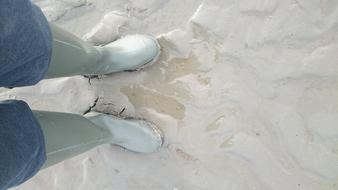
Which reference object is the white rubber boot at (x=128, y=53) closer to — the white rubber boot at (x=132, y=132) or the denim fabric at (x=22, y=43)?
the white rubber boot at (x=132, y=132)

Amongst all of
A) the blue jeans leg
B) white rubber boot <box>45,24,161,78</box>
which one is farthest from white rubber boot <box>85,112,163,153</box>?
the blue jeans leg

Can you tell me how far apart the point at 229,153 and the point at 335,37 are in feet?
1.21

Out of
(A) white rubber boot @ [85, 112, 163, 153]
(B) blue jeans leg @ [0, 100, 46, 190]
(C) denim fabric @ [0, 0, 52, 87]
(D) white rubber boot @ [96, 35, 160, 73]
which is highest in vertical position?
(C) denim fabric @ [0, 0, 52, 87]

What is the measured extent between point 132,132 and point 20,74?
0.43 m

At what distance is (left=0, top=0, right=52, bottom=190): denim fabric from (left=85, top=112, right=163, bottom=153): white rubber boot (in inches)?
12.7

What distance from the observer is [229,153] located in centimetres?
108

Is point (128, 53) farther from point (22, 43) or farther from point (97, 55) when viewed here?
point (22, 43)

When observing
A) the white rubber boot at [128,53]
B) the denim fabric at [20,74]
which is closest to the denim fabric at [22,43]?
the denim fabric at [20,74]

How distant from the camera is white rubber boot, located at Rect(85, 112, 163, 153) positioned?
3.39ft

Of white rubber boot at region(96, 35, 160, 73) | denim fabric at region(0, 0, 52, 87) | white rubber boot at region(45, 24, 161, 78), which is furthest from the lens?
white rubber boot at region(96, 35, 160, 73)

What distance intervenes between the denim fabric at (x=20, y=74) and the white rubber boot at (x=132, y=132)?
0.32 metres

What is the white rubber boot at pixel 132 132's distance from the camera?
103 cm

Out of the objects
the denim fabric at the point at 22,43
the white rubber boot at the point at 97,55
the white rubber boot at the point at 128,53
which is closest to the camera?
the denim fabric at the point at 22,43

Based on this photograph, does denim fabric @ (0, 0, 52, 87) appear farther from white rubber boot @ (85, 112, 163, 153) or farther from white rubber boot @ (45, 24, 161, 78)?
white rubber boot @ (85, 112, 163, 153)
